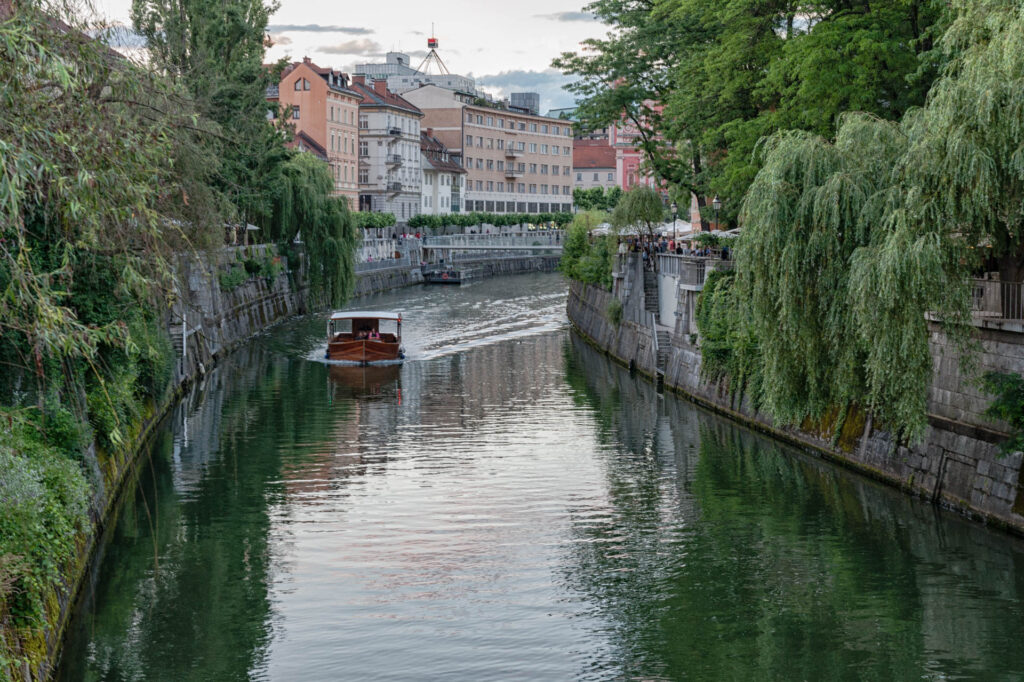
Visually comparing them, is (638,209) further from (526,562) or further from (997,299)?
(526,562)

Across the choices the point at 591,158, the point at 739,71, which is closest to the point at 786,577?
the point at 739,71

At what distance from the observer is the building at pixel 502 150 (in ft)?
471

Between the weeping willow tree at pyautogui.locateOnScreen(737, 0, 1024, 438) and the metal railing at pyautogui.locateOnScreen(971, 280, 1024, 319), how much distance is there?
1.17 feet

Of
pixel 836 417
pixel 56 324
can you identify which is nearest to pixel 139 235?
pixel 56 324

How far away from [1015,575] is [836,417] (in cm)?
890

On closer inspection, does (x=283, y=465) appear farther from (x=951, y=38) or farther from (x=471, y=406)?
(x=951, y=38)

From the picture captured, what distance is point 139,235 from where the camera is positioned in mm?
17750

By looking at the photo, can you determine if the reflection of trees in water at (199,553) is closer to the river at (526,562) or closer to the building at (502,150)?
the river at (526,562)

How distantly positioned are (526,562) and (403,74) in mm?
139717

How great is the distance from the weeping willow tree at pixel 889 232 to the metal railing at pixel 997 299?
0.36m

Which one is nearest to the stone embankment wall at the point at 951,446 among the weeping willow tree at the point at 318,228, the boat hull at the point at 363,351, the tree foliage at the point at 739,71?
the tree foliage at the point at 739,71

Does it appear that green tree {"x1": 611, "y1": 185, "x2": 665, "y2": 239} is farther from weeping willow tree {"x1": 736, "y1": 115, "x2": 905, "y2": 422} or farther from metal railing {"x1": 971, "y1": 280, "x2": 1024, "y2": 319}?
metal railing {"x1": 971, "y1": 280, "x2": 1024, "y2": 319}

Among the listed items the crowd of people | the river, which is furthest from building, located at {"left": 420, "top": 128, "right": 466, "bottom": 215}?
the river

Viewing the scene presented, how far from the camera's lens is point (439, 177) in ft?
446
